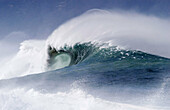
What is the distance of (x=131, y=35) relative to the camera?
46.9 ft

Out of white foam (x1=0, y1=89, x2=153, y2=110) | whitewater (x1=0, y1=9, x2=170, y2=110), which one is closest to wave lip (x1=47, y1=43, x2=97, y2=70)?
whitewater (x1=0, y1=9, x2=170, y2=110)

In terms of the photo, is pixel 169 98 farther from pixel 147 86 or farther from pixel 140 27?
pixel 140 27

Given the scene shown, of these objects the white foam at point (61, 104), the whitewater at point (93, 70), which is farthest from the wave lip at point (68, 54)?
the white foam at point (61, 104)

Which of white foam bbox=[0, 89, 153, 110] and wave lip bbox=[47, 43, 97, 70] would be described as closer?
white foam bbox=[0, 89, 153, 110]

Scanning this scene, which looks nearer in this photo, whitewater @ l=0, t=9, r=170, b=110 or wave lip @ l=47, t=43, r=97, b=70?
whitewater @ l=0, t=9, r=170, b=110

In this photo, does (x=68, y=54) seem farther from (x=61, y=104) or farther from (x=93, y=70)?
(x=61, y=104)

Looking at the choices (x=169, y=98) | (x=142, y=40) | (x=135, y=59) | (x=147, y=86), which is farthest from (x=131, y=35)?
(x=169, y=98)

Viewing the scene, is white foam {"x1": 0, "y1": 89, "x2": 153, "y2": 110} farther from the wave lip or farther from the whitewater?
the wave lip

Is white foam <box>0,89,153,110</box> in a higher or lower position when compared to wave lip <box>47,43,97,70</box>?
lower

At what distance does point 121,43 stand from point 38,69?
22.4 ft

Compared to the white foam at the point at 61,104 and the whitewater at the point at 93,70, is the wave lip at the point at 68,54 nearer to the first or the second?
the whitewater at the point at 93,70

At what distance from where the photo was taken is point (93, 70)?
30.1ft

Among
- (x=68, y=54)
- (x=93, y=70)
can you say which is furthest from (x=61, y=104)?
(x=68, y=54)

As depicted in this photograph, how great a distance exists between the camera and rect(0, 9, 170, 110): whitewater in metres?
4.98
